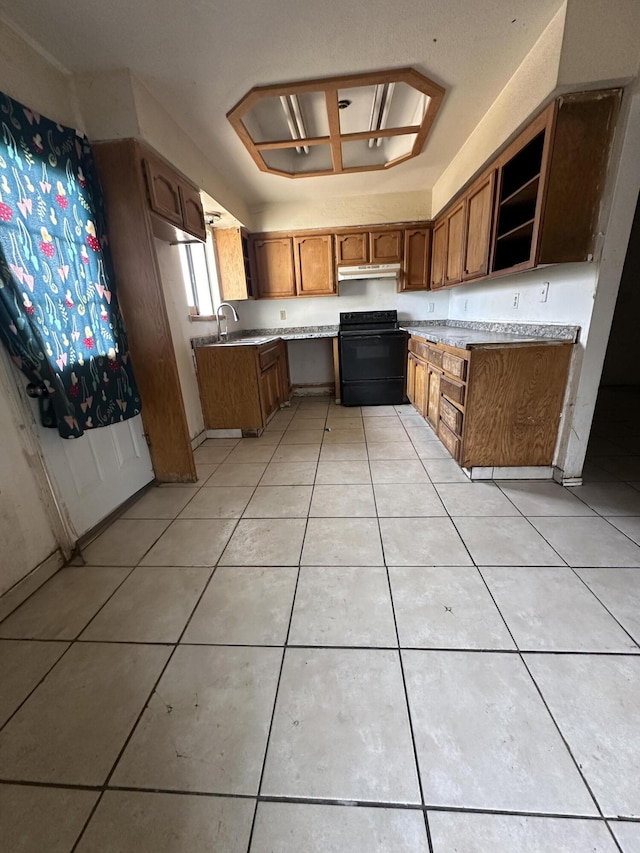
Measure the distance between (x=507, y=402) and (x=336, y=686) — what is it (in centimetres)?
177

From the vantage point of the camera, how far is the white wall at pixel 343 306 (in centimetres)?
424

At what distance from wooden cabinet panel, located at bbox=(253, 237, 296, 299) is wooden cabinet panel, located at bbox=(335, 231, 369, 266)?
58cm

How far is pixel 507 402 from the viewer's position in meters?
2.04

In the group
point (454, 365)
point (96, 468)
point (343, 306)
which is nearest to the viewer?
point (96, 468)

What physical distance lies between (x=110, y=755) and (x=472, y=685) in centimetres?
103

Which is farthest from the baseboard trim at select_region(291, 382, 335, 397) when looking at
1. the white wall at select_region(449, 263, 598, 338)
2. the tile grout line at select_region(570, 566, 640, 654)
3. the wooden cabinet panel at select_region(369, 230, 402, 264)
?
the tile grout line at select_region(570, 566, 640, 654)

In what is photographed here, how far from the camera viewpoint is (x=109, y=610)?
4.40ft

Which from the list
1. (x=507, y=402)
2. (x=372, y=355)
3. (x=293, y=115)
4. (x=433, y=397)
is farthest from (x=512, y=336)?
(x=293, y=115)

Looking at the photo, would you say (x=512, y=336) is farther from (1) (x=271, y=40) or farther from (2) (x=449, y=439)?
(1) (x=271, y=40)

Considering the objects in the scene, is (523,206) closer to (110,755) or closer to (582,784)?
(582,784)

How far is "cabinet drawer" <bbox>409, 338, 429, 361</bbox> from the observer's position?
3.01m

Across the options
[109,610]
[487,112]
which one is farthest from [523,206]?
[109,610]

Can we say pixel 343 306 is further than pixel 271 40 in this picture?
Yes

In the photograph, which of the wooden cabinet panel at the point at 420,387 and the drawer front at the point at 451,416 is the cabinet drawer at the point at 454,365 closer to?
the drawer front at the point at 451,416
